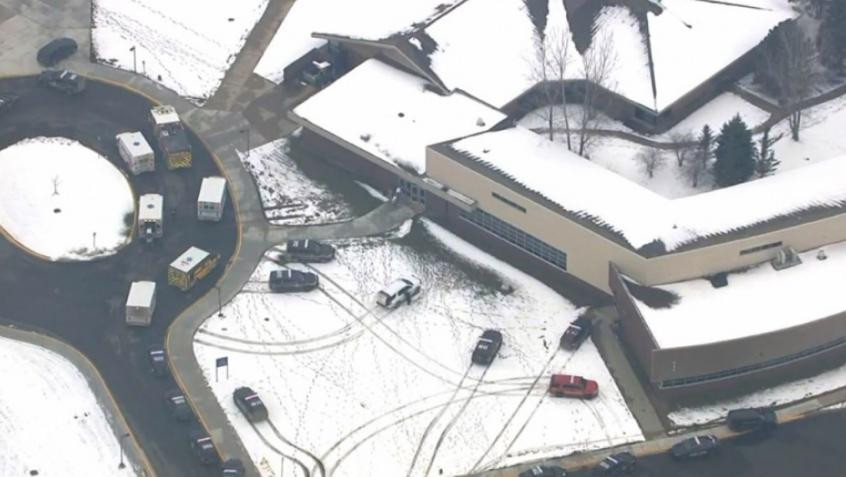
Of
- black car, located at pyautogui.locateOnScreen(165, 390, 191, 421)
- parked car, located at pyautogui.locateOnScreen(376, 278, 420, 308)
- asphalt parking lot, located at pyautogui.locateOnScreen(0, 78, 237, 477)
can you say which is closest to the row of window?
parked car, located at pyautogui.locateOnScreen(376, 278, 420, 308)

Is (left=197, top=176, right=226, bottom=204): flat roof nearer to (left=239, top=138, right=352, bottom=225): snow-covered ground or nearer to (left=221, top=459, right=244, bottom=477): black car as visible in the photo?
(left=239, top=138, right=352, bottom=225): snow-covered ground

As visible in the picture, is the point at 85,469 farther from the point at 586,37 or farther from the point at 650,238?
the point at 586,37

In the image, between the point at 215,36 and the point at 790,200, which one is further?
the point at 215,36

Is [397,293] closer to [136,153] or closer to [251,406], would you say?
[251,406]

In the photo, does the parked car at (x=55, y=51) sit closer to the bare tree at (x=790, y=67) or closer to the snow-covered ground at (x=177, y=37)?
the snow-covered ground at (x=177, y=37)

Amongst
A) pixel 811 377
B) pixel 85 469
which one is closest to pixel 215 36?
pixel 85 469

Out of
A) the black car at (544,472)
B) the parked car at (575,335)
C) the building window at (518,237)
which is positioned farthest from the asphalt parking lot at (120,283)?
the parked car at (575,335)
